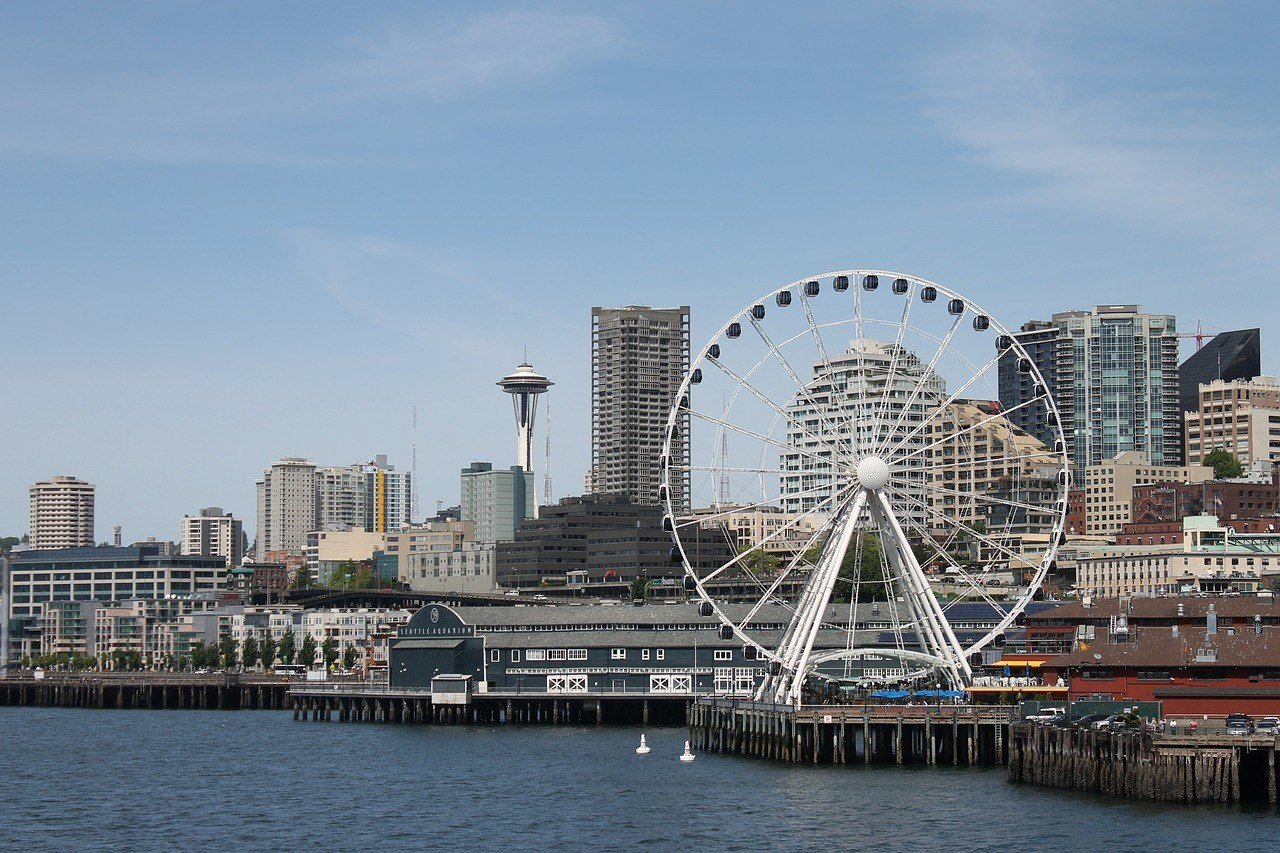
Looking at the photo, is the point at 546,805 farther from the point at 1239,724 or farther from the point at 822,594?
the point at 1239,724

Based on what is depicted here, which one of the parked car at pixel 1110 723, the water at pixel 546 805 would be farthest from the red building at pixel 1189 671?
the water at pixel 546 805

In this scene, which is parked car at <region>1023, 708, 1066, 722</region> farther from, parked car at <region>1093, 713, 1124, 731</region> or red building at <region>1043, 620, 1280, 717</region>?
red building at <region>1043, 620, 1280, 717</region>

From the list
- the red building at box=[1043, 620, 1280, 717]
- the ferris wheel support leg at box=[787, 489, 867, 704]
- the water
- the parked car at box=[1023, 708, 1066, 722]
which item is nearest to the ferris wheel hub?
the ferris wheel support leg at box=[787, 489, 867, 704]

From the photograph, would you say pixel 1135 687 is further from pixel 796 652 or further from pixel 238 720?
pixel 238 720

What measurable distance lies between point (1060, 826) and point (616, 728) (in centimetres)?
7010

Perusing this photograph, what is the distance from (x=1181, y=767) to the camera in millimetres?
83688

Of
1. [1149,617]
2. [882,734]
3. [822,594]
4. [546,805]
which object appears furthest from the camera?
[1149,617]

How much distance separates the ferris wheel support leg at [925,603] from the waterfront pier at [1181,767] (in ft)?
80.7

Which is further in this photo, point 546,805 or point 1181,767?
point 546,805

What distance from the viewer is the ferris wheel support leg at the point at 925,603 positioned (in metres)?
114

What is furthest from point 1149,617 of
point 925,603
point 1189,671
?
point 1189,671

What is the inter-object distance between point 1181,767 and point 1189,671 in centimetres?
2128

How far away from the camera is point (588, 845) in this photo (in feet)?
270

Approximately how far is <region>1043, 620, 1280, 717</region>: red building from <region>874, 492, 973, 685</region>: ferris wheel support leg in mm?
6526
